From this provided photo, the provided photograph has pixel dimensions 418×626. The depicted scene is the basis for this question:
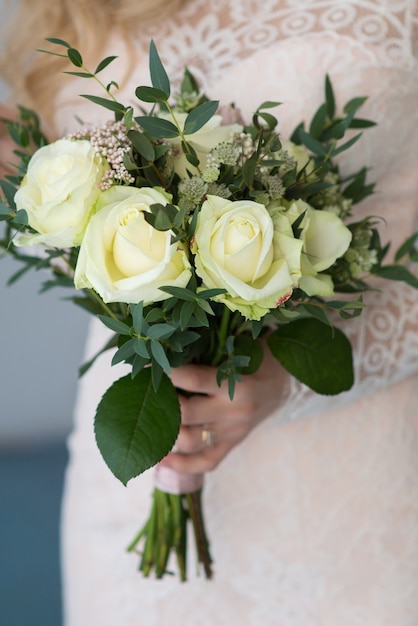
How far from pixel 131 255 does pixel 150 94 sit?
129 mm

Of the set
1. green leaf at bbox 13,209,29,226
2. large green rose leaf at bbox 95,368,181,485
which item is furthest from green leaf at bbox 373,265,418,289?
green leaf at bbox 13,209,29,226

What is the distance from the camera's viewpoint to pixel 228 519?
40.6 inches

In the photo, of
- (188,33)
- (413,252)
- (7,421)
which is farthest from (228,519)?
(7,421)

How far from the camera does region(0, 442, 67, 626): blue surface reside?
6.23 ft

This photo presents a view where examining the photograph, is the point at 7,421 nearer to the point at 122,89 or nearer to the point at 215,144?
the point at 122,89

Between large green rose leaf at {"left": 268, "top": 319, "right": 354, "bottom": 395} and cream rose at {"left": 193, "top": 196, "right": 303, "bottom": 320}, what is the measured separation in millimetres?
205

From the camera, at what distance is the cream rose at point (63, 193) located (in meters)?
0.52

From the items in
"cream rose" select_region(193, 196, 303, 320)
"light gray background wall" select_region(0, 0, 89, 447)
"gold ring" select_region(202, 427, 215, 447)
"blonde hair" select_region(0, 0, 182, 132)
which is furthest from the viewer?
"light gray background wall" select_region(0, 0, 89, 447)

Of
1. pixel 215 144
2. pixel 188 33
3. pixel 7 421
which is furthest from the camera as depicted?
pixel 7 421

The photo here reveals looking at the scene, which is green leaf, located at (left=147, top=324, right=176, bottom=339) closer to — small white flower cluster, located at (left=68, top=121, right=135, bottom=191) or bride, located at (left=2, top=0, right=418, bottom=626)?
small white flower cluster, located at (left=68, top=121, right=135, bottom=191)

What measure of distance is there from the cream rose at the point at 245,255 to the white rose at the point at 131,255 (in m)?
0.02

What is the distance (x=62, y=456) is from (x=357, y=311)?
1.99 metres

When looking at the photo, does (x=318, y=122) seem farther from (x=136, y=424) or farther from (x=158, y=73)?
(x=136, y=424)

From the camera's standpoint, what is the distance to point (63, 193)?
0.52 meters
